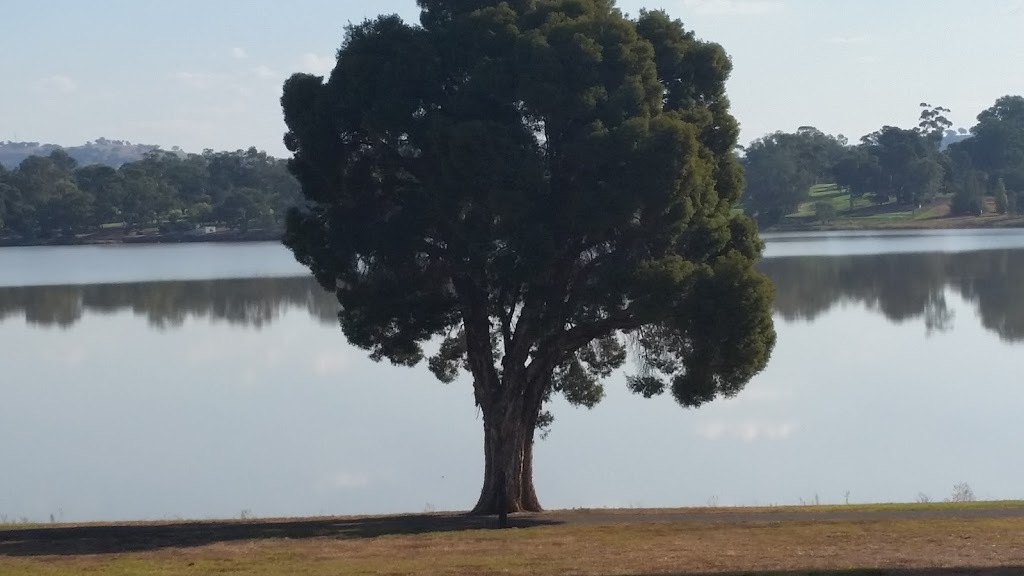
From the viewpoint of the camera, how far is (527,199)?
1909cm

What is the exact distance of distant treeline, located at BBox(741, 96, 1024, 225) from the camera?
115 metres

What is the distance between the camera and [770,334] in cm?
1970

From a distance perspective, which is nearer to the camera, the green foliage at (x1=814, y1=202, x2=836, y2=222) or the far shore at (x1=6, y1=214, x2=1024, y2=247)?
the far shore at (x1=6, y1=214, x2=1024, y2=247)

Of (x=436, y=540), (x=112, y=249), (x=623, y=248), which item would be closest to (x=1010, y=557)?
(x=436, y=540)

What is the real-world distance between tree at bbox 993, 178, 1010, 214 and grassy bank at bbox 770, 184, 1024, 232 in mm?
593

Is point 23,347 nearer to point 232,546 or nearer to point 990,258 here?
point 232,546

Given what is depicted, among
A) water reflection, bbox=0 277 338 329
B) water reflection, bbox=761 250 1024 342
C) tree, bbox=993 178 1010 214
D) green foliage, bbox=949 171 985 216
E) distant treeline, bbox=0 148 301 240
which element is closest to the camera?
water reflection, bbox=761 250 1024 342

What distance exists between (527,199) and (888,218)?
101m

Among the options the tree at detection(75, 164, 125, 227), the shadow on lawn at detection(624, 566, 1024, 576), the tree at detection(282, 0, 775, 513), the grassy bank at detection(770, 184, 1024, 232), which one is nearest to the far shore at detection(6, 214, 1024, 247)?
the grassy bank at detection(770, 184, 1024, 232)

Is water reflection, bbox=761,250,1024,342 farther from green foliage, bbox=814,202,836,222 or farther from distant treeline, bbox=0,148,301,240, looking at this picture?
distant treeline, bbox=0,148,301,240

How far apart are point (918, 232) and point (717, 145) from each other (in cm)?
8711

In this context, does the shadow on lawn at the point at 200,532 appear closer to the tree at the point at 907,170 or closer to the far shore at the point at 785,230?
A: the far shore at the point at 785,230

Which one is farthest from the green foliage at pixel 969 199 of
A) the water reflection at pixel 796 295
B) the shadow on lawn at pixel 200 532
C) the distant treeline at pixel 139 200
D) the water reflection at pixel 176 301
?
the shadow on lawn at pixel 200 532

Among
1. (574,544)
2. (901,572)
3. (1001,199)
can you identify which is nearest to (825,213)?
(1001,199)
